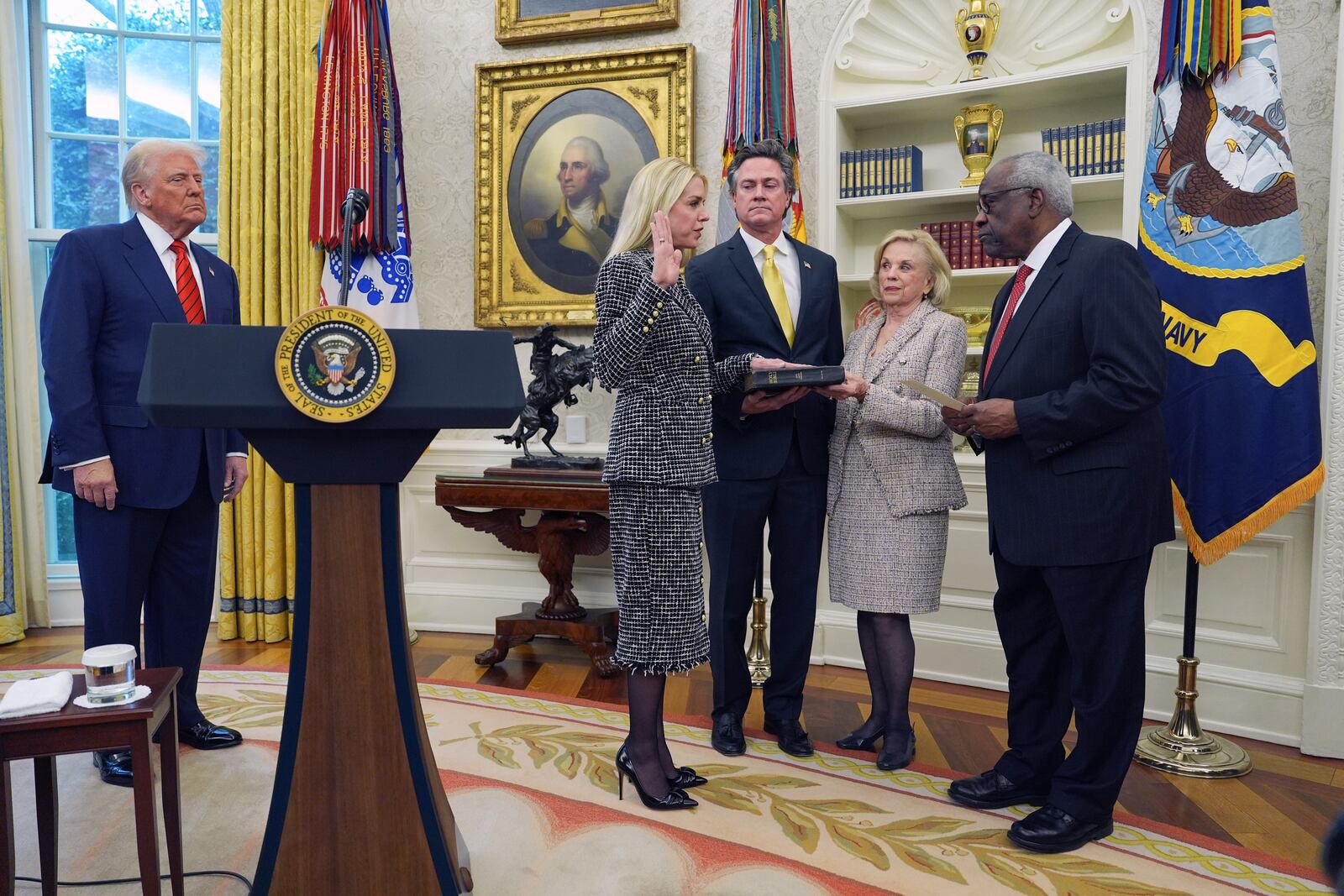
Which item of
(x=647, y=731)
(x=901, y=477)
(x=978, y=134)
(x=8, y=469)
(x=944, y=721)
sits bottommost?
(x=944, y=721)

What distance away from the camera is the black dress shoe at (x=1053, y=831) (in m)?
2.13

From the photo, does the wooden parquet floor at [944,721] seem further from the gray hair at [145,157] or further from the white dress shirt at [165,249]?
the gray hair at [145,157]

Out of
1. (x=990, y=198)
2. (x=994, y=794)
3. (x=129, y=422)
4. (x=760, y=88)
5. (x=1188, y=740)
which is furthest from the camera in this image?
(x=760, y=88)

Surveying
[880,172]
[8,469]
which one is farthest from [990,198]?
[8,469]

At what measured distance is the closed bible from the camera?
2350 millimetres

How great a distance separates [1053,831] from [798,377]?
1243mm

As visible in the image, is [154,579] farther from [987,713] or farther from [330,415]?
[987,713]

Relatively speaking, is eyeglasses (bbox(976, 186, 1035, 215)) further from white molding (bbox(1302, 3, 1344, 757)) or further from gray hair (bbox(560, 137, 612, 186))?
gray hair (bbox(560, 137, 612, 186))

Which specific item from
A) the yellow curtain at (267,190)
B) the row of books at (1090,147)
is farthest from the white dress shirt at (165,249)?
the row of books at (1090,147)

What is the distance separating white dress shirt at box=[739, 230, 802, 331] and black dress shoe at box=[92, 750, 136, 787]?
7.43 feet

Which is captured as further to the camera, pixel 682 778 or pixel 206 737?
pixel 206 737

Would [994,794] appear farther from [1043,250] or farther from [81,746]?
[81,746]

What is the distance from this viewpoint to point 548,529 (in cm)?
382

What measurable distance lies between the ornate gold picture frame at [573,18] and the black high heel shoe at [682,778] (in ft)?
10.3
